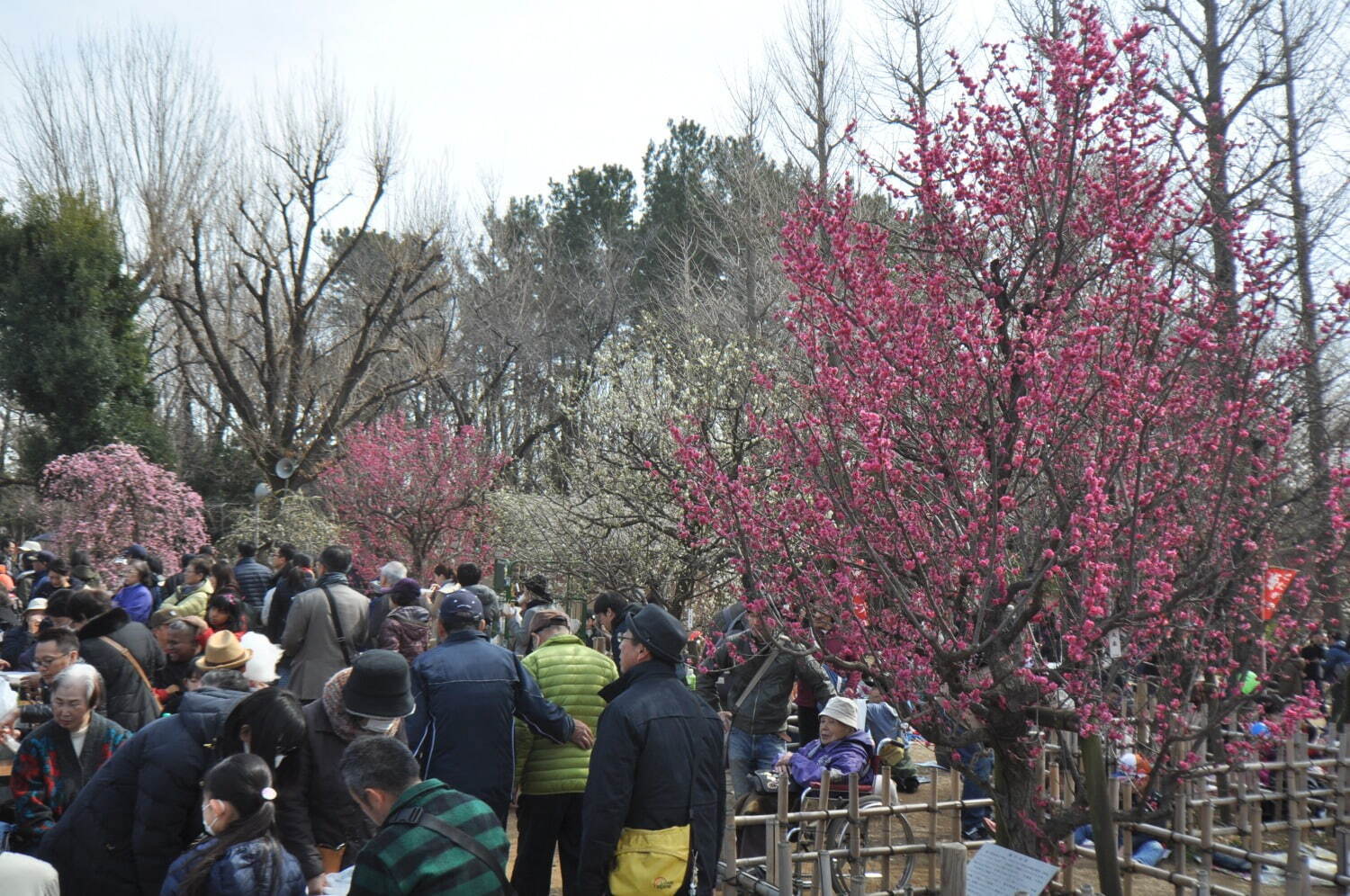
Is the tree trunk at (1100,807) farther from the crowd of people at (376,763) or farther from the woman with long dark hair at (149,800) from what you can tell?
the woman with long dark hair at (149,800)

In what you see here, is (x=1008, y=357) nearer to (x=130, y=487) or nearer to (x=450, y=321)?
(x=130, y=487)

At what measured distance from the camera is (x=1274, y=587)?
20.1 feet

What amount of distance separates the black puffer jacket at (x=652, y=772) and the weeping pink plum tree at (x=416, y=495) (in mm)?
14805

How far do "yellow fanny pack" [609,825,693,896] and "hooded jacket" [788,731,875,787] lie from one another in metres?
2.02

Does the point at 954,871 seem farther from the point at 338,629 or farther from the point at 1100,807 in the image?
the point at 338,629

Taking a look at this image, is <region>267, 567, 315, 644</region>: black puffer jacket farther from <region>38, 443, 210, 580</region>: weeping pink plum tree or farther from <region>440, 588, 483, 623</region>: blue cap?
<region>38, 443, 210, 580</region>: weeping pink plum tree

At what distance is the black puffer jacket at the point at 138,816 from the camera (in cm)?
377

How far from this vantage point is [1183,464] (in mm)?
4527

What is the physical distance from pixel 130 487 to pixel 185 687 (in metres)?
15.4

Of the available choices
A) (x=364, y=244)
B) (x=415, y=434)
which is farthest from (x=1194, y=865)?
(x=364, y=244)

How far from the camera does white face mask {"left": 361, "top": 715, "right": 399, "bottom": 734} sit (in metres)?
4.36

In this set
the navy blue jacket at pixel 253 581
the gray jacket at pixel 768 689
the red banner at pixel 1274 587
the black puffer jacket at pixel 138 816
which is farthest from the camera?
the navy blue jacket at pixel 253 581

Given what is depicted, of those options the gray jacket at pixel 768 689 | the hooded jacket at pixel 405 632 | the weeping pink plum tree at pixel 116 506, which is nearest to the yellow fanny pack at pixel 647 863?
the gray jacket at pixel 768 689

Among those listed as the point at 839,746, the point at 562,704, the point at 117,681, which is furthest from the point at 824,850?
the point at 117,681
